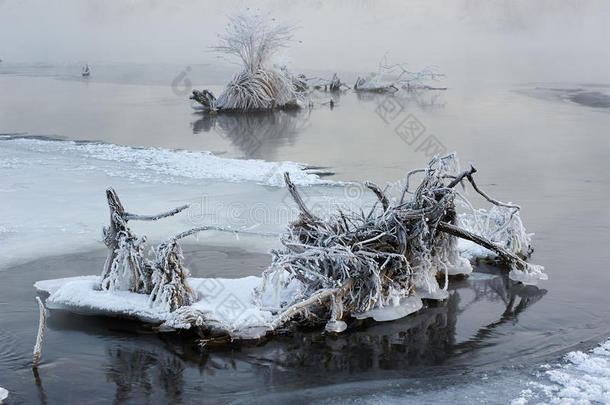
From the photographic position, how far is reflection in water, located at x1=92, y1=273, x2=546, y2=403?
4.96m

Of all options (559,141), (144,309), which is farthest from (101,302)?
(559,141)

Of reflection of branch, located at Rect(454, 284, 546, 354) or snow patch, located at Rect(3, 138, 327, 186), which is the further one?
snow patch, located at Rect(3, 138, 327, 186)

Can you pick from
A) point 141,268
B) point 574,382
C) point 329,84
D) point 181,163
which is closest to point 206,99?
point 329,84

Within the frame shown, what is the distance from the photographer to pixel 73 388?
15.9 feet

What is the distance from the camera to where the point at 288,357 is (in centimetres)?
529

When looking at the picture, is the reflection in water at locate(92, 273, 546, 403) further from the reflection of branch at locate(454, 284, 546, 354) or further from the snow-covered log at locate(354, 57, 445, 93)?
the snow-covered log at locate(354, 57, 445, 93)

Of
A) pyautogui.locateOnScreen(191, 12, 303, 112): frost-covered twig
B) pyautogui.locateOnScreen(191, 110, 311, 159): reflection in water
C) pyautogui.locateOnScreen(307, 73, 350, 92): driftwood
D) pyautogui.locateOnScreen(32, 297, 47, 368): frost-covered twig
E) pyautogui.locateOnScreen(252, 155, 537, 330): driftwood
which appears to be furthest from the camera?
pyautogui.locateOnScreen(307, 73, 350, 92): driftwood

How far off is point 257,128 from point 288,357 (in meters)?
10.4

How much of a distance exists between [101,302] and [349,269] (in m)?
1.89

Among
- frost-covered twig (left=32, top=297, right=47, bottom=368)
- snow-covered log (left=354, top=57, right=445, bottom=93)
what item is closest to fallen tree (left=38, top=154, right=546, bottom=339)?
frost-covered twig (left=32, top=297, right=47, bottom=368)

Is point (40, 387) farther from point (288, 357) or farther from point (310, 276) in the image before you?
point (310, 276)

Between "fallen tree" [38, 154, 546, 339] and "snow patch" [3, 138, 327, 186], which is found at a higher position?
"snow patch" [3, 138, 327, 186]

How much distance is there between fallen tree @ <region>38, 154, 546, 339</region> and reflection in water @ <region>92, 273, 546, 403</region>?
138 millimetres

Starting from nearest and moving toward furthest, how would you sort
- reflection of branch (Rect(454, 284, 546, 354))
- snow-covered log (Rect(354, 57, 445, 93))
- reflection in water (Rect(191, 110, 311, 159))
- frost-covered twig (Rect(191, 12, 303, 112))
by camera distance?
reflection of branch (Rect(454, 284, 546, 354)) < reflection in water (Rect(191, 110, 311, 159)) < frost-covered twig (Rect(191, 12, 303, 112)) < snow-covered log (Rect(354, 57, 445, 93))
